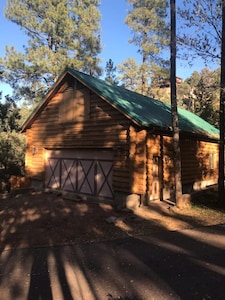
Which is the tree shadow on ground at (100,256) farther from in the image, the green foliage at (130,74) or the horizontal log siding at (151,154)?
the green foliage at (130,74)

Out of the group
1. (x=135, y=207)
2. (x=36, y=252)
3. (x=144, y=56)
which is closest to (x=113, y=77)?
(x=144, y=56)

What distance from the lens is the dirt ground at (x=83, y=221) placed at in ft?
29.7

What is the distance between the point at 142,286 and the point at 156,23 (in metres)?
33.0

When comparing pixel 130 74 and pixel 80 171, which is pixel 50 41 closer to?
pixel 130 74

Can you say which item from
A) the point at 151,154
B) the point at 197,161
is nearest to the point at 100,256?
the point at 151,154

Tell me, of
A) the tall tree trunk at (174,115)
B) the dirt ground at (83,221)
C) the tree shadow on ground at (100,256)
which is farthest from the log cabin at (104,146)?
the tree shadow on ground at (100,256)

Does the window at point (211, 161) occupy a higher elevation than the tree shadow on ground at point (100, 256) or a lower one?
higher

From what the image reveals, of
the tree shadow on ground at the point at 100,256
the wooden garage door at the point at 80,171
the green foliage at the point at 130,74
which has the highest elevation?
the green foliage at the point at 130,74

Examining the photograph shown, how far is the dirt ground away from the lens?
356 inches

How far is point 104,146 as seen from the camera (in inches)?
554

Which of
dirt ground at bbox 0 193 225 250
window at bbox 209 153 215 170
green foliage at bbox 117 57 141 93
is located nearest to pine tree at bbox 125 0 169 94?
green foliage at bbox 117 57 141 93

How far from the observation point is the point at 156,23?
109 feet

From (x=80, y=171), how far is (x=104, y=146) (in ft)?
8.19

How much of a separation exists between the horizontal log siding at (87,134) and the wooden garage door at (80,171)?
50 cm
